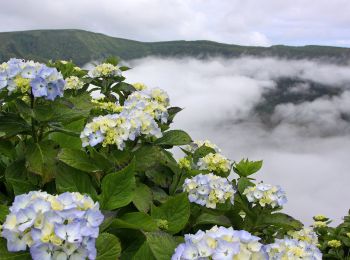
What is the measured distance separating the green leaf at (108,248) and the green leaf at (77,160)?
93cm

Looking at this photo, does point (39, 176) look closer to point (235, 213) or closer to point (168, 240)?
point (168, 240)

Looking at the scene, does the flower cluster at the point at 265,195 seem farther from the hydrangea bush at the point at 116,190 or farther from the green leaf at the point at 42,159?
the green leaf at the point at 42,159

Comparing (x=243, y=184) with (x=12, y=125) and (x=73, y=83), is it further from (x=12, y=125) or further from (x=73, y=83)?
(x=73, y=83)

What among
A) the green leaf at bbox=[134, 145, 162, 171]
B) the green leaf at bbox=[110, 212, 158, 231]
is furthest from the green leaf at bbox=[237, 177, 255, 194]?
the green leaf at bbox=[110, 212, 158, 231]

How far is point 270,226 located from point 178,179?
1134mm

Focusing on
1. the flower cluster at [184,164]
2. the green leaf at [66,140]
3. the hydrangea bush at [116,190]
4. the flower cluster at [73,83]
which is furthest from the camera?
the flower cluster at [73,83]

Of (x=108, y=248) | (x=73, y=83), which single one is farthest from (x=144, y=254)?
(x=73, y=83)

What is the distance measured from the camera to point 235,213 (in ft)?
14.9

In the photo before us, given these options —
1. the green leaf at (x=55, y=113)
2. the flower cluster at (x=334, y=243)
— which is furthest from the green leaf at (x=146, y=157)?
the flower cluster at (x=334, y=243)

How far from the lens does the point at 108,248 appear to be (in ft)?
8.16

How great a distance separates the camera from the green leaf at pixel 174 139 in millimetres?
4375

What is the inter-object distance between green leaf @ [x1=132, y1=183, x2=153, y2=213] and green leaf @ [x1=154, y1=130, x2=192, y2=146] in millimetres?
731

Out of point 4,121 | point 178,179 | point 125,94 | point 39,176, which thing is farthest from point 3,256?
point 125,94

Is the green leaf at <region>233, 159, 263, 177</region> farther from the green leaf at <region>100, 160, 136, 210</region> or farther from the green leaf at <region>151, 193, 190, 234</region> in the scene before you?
the green leaf at <region>100, 160, 136, 210</region>
